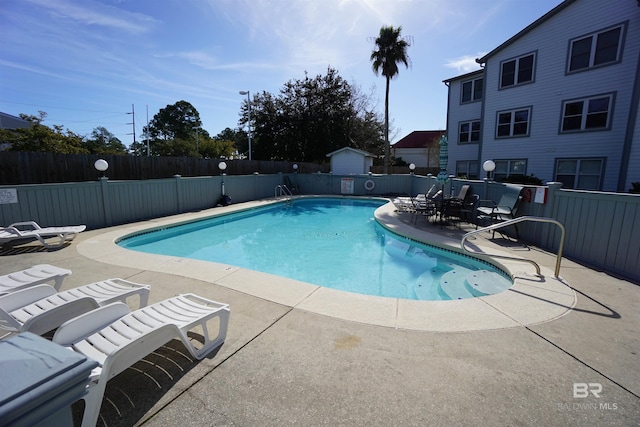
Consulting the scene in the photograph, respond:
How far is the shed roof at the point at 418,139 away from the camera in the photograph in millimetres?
36438

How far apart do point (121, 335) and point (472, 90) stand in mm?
20185

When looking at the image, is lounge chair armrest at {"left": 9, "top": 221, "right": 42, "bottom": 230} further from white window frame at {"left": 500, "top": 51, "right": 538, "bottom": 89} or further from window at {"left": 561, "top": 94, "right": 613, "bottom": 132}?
white window frame at {"left": 500, "top": 51, "right": 538, "bottom": 89}

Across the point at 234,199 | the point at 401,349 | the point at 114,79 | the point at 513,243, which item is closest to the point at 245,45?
the point at 234,199

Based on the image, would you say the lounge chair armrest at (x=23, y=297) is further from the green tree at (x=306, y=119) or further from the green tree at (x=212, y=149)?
the green tree at (x=212, y=149)

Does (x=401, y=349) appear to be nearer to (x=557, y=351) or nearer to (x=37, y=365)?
(x=557, y=351)

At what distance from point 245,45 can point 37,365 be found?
48.1 feet

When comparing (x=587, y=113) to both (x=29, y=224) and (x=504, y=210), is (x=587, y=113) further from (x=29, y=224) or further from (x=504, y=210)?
(x=29, y=224)

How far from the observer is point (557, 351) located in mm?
2713

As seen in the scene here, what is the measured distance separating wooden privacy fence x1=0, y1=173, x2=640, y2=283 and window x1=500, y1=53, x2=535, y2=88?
6710mm

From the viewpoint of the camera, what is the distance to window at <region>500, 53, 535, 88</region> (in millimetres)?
13953

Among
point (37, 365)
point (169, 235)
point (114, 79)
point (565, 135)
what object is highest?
point (114, 79)

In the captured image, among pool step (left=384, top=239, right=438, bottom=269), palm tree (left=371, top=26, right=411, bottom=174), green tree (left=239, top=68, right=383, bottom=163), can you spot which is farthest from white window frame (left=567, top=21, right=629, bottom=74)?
green tree (left=239, top=68, right=383, bottom=163)

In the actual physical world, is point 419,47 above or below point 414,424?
above

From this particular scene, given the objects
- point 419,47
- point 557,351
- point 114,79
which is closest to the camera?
point 557,351
